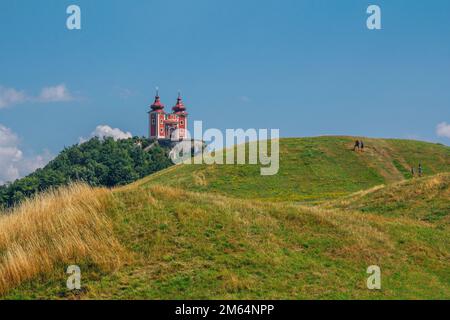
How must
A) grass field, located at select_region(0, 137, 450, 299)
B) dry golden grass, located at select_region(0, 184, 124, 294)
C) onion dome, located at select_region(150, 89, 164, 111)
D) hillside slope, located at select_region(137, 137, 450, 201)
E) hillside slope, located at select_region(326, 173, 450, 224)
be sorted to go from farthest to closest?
1. onion dome, located at select_region(150, 89, 164, 111)
2. hillside slope, located at select_region(137, 137, 450, 201)
3. hillside slope, located at select_region(326, 173, 450, 224)
4. dry golden grass, located at select_region(0, 184, 124, 294)
5. grass field, located at select_region(0, 137, 450, 299)

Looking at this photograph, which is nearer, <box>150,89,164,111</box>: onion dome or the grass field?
the grass field

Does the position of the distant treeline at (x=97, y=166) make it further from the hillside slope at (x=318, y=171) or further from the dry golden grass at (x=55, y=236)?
the dry golden grass at (x=55, y=236)

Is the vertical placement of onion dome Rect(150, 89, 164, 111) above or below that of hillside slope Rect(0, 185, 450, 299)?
above

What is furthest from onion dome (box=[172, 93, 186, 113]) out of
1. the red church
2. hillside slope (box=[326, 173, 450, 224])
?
hillside slope (box=[326, 173, 450, 224])

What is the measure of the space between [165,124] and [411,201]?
14485 cm

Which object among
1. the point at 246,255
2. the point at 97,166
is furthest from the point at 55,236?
the point at 97,166

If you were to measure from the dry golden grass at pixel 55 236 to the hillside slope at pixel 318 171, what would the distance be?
30.6 metres

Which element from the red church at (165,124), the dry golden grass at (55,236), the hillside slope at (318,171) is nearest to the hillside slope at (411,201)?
the hillside slope at (318,171)

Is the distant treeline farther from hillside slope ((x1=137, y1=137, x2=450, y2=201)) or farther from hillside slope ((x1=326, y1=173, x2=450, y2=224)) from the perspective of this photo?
hillside slope ((x1=326, y1=173, x2=450, y2=224))

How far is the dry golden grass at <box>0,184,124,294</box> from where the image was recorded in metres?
16.2

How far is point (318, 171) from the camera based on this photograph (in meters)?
61.4

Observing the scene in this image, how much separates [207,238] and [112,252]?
339cm

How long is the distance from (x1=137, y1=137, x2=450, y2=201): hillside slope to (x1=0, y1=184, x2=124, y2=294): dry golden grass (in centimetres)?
3062

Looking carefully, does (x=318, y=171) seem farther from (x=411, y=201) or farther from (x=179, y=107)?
(x=179, y=107)
